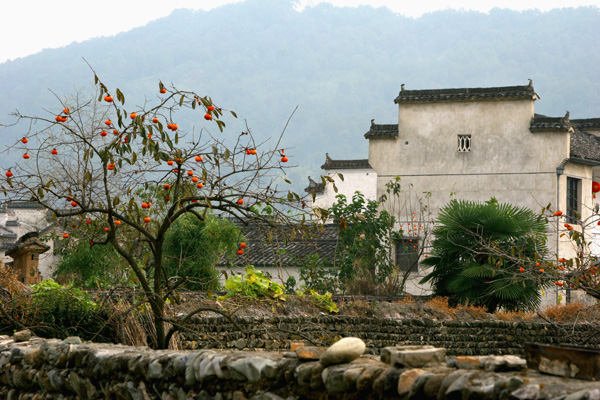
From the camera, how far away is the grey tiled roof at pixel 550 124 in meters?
25.4

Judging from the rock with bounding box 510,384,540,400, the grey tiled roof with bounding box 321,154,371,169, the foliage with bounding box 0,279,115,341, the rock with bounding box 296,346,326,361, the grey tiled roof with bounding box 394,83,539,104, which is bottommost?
the foliage with bounding box 0,279,115,341

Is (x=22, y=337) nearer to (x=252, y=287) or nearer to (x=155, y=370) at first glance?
(x=155, y=370)

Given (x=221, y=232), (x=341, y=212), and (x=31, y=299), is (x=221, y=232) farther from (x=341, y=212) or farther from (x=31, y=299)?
(x=31, y=299)

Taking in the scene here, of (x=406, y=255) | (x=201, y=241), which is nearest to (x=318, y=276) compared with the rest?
(x=201, y=241)

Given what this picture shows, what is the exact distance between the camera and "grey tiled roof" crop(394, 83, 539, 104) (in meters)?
25.8

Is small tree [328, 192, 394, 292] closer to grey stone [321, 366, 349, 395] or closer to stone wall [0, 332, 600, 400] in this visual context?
stone wall [0, 332, 600, 400]

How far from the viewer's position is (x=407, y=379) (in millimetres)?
3324

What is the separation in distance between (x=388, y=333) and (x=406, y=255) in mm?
11241

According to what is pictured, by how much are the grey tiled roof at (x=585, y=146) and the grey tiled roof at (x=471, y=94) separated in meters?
2.53

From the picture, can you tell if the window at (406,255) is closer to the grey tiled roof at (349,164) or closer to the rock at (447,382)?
the grey tiled roof at (349,164)

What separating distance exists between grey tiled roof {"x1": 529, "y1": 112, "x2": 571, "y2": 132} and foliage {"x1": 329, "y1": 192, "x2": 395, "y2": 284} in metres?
6.77

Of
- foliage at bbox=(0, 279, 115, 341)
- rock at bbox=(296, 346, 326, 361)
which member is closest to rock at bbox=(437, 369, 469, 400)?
rock at bbox=(296, 346, 326, 361)

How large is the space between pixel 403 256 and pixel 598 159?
315 inches

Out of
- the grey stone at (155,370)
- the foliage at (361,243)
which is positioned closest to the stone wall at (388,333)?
the grey stone at (155,370)
